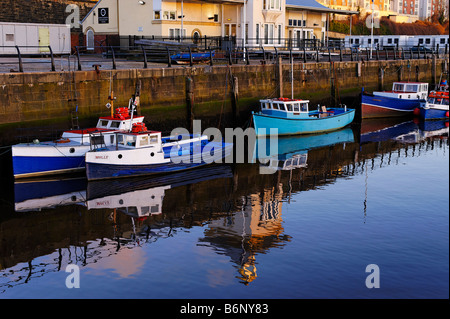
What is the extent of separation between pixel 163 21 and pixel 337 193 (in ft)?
77.9

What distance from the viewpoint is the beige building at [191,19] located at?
4388 centimetres

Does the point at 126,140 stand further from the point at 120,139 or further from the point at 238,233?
the point at 238,233

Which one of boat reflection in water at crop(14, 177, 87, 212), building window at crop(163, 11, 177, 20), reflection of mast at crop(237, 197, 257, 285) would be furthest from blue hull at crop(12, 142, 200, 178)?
building window at crop(163, 11, 177, 20)

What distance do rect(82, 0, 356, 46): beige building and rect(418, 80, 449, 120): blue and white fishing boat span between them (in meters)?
11.1

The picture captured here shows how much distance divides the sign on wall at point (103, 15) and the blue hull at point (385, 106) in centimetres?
1939

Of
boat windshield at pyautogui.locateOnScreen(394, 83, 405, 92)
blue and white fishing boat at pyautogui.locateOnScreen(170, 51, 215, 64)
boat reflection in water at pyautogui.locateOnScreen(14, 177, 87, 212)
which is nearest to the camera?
boat reflection in water at pyautogui.locateOnScreen(14, 177, 87, 212)

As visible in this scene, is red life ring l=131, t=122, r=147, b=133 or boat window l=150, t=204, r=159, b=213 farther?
red life ring l=131, t=122, r=147, b=133

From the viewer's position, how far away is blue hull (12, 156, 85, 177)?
958 inches

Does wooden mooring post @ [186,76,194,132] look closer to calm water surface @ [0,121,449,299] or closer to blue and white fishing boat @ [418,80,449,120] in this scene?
calm water surface @ [0,121,449,299]

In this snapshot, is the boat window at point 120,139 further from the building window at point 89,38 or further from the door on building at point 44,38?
the building window at point 89,38

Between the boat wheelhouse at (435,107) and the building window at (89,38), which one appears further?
the building window at (89,38)

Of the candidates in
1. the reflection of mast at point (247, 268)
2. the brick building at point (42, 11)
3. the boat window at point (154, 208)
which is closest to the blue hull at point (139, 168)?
the boat window at point (154, 208)

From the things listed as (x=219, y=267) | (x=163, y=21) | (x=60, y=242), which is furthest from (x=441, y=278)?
(x=163, y=21)

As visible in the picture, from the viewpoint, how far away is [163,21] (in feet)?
142
